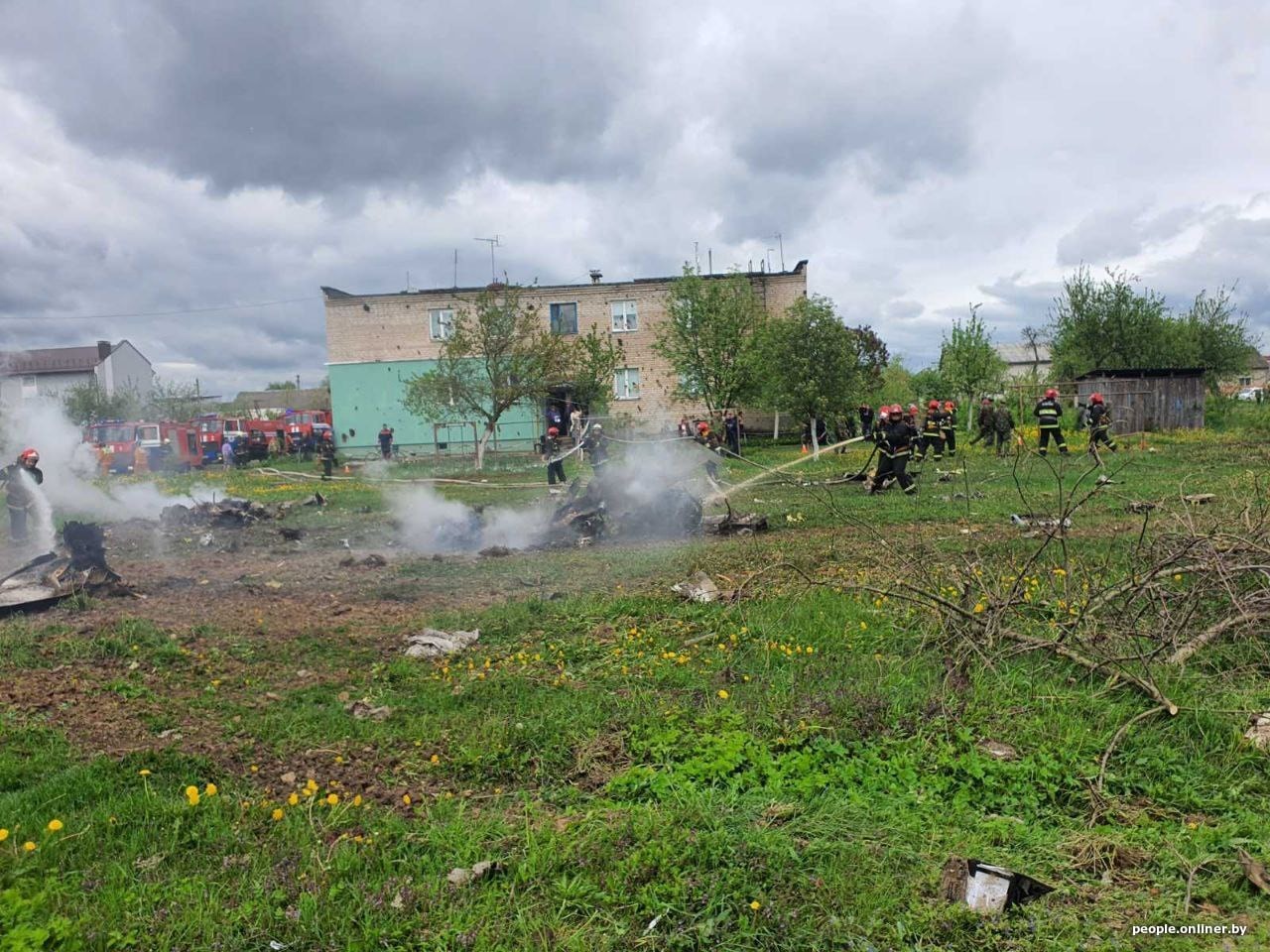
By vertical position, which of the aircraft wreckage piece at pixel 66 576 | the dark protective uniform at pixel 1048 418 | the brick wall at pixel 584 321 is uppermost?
the brick wall at pixel 584 321

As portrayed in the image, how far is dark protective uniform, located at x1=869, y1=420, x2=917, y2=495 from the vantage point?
15039 millimetres

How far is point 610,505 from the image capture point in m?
12.4

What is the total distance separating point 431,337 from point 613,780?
36.4 m

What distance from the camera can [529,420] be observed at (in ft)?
120

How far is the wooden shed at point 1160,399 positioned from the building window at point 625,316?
808 inches

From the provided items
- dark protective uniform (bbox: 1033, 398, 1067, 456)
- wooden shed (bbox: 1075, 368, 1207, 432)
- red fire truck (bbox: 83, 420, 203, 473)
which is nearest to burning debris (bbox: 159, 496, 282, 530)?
red fire truck (bbox: 83, 420, 203, 473)

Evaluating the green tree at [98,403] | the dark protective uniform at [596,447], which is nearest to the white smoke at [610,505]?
the dark protective uniform at [596,447]

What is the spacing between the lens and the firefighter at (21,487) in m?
12.4

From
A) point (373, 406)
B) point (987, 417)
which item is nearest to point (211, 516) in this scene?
point (987, 417)

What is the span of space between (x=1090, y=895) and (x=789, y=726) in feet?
5.83

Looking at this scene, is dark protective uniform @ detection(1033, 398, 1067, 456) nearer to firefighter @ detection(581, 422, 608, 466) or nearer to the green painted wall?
firefighter @ detection(581, 422, 608, 466)

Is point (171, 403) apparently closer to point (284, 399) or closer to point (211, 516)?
point (284, 399)

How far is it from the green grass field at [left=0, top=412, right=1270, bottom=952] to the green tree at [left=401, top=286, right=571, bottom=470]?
19.7m

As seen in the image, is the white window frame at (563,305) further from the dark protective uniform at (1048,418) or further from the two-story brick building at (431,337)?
the dark protective uniform at (1048,418)
